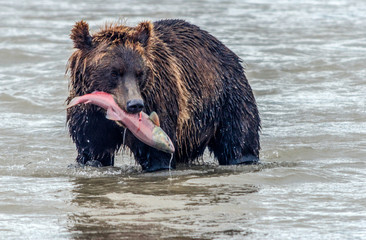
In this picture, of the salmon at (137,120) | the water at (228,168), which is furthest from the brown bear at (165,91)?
the water at (228,168)

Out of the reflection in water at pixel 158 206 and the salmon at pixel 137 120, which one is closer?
the reflection in water at pixel 158 206

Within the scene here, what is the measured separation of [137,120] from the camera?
24.1ft

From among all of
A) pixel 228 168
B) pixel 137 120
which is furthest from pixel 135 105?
pixel 228 168

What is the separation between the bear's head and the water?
0.95m

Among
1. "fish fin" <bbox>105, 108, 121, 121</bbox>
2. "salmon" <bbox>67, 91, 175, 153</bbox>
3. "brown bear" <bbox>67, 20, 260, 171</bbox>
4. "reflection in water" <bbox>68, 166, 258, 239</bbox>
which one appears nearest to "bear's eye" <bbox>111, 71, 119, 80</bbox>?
"brown bear" <bbox>67, 20, 260, 171</bbox>

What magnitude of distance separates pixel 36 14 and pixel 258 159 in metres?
14.2

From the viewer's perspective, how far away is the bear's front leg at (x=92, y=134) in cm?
770

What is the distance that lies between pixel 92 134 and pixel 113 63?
0.82 m

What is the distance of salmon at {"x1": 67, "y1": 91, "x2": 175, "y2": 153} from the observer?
728cm

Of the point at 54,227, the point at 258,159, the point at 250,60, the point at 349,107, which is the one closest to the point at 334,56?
the point at 250,60

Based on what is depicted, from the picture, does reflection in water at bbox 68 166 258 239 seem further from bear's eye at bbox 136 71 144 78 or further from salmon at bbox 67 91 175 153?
bear's eye at bbox 136 71 144 78

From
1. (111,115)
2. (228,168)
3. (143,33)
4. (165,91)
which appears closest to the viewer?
(111,115)

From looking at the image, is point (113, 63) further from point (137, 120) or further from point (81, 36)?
point (137, 120)

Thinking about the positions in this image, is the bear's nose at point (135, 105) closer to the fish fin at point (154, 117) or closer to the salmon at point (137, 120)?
the salmon at point (137, 120)
